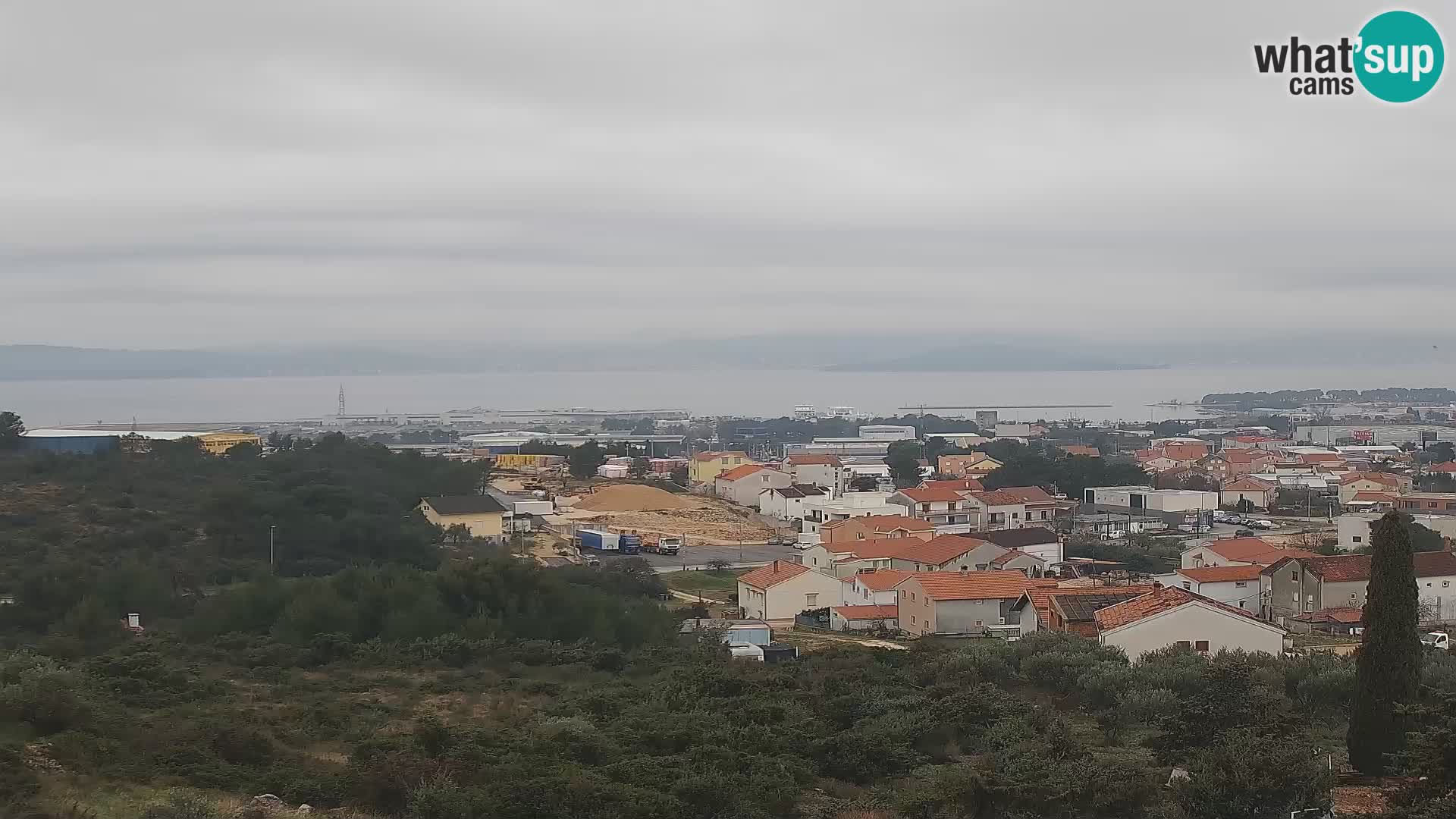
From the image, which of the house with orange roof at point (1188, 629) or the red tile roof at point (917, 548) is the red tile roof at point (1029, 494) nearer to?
the red tile roof at point (917, 548)

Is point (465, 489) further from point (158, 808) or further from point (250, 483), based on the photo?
point (158, 808)

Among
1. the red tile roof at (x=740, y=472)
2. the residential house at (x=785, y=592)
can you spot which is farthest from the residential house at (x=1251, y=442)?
the residential house at (x=785, y=592)

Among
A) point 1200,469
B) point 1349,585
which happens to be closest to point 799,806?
point 1349,585

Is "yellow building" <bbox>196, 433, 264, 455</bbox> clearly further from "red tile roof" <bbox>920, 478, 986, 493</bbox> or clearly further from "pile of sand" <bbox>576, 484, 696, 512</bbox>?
"red tile roof" <bbox>920, 478, 986, 493</bbox>

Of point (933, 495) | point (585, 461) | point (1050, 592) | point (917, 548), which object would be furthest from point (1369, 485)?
point (1050, 592)

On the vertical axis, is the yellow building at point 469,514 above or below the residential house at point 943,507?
above

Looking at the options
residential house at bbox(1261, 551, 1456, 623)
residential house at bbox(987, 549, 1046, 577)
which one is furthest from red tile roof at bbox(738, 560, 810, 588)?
residential house at bbox(1261, 551, 1456, 623)
